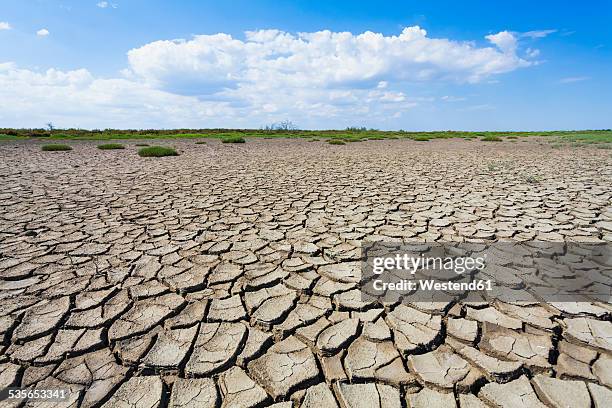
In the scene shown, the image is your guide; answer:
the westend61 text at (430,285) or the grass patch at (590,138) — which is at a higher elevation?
the grass patch at (590,138)

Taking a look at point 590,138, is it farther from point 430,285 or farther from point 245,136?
point 430,285

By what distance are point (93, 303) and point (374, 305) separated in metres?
1.95

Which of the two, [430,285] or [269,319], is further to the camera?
[430,285]

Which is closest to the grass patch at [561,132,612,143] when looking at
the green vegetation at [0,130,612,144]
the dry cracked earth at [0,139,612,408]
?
the green vegetation at [0,130,612,144]

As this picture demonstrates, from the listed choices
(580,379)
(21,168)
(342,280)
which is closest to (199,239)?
(342,280)

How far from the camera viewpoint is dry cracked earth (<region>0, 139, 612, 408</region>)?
1537 millimetres

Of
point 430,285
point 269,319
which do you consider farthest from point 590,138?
point 269,319

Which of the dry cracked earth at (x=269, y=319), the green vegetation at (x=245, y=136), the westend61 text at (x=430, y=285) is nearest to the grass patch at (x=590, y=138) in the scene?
the green vegetation at (x=245, y=136)

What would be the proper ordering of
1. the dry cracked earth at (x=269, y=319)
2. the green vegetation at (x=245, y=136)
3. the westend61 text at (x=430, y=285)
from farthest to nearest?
the green vegetation at (x=245, y=136) < the westend61 text at (x=430, y=285) < the dry cracked earth at (x=269, y=319)

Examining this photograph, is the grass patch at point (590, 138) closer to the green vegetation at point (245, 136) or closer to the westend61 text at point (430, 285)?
the green vegetation at point (245, 136)

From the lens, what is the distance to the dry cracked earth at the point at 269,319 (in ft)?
5.04

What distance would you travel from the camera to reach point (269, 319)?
2.06 m

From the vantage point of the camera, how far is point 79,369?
5.45 ft

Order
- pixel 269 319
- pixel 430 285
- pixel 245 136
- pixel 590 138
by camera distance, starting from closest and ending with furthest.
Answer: pixel 269 319 → pixel 430 285 → pixel 590 138 → pixel 245 136
